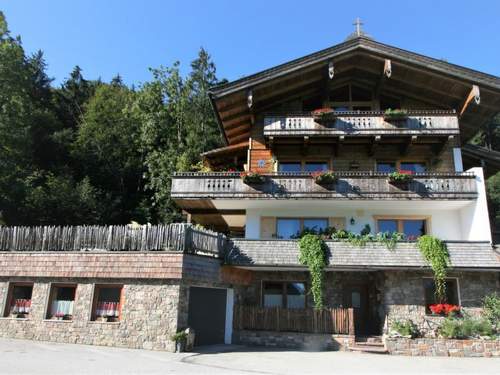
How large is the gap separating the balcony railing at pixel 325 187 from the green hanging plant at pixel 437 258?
279cm

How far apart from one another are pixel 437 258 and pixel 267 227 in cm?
764

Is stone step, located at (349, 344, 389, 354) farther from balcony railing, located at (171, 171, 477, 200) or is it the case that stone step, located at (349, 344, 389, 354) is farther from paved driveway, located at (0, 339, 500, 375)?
balcony railing, located at (171, 171, 477, 200)

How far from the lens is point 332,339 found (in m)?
15.7

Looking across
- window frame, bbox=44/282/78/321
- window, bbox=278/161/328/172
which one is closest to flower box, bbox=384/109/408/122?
window, bbox=278/161/328/172

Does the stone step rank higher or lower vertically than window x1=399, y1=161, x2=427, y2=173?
lower

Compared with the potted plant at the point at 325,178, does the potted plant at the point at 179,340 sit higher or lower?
lower

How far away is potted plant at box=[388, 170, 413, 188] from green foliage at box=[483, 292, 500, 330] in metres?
5.43

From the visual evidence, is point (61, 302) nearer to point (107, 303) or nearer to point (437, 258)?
point (107, 303)

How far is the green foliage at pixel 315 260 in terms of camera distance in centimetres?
1585

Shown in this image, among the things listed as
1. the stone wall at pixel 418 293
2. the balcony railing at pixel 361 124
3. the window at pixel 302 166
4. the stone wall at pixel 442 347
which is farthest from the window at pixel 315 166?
the stone wall at pixel 442 347

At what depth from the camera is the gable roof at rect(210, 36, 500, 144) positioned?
18969 millimetres

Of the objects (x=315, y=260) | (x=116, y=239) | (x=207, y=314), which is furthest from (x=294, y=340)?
(x=116, y=239)

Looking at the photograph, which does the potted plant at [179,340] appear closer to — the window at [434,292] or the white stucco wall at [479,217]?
the window at [434,292]

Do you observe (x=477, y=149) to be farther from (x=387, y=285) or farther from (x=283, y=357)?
(x=283, y=357)
